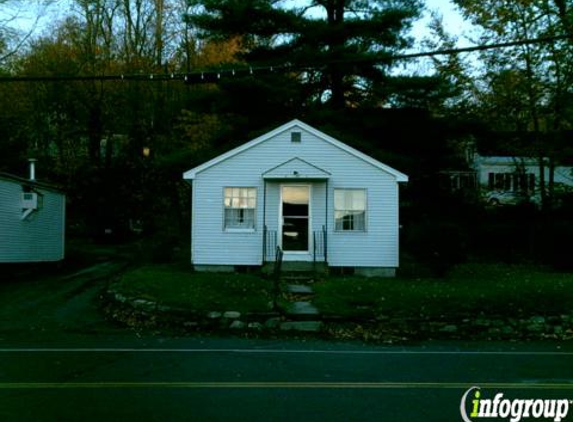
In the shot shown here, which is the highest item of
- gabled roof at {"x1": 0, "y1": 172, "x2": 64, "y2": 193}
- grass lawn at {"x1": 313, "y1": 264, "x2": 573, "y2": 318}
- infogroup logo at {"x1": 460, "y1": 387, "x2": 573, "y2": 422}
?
gabled roof at {"x1": 0, "y1": 172, "x2": 64, "y2": 193}

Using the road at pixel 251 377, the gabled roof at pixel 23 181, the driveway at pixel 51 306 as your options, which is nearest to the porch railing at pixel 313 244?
the driveway at pixel 51 306

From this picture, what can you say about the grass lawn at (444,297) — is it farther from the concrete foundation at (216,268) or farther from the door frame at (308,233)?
the concrete foundation at (216,268)

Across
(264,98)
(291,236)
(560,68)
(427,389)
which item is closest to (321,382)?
(427,389)

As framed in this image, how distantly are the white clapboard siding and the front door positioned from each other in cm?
985

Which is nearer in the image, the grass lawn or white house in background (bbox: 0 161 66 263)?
the grass lawn

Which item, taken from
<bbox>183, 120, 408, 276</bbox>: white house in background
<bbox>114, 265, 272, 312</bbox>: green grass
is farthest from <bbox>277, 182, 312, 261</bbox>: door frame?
<bbox>114, 265, 272, 312</bbox>: green grass

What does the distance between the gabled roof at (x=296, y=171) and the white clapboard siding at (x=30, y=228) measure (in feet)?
30.9

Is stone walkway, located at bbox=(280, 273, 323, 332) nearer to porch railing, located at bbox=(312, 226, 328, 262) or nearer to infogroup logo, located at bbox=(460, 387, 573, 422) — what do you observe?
porch railing, located at bbox=(312, 226, 328, 262)

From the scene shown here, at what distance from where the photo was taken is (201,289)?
55.6 ft

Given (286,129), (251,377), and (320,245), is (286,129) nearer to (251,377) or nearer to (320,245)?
(320,245)

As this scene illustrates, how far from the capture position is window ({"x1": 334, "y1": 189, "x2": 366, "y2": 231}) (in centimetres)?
2123

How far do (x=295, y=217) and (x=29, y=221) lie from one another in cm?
1073

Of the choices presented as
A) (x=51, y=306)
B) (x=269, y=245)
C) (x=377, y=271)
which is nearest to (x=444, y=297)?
(x=377, y=271)

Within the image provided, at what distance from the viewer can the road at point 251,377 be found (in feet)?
21.8
